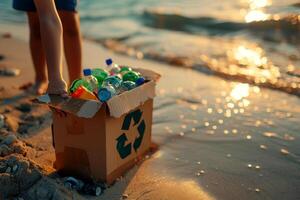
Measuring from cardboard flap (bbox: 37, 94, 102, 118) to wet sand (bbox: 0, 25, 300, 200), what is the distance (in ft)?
1.12

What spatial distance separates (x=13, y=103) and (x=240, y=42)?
145 inches

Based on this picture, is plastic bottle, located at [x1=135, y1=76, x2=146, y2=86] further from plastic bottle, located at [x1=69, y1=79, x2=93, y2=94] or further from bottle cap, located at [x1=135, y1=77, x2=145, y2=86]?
plastic bottle, located at [x1=69, y1=79, x2=93, y2=94]

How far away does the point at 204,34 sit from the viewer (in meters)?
6.56

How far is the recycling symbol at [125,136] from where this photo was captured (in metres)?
2.27

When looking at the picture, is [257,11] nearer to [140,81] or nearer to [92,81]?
[140,81]

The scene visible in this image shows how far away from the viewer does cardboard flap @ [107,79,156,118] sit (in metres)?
2.04

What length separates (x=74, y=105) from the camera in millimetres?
2045

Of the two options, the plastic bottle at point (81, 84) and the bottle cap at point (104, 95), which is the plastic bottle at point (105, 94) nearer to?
the bottle cap at point (104, 95)

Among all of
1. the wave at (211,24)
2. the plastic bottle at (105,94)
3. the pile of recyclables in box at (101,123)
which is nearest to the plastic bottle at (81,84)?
the pile of recyclables in box at (101,123)

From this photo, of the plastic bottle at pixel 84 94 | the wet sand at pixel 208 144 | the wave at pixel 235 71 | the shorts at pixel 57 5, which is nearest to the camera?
the plastic bottle at pixel 84 94

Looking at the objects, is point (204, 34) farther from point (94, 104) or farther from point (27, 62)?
point (94, 104)

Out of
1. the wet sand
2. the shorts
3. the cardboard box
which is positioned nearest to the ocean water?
the wet sand

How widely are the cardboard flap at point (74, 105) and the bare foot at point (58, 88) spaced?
0.05 meters

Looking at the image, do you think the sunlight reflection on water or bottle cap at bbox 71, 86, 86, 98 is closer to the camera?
bottle cap at bbox 71, 86, 86, 98
